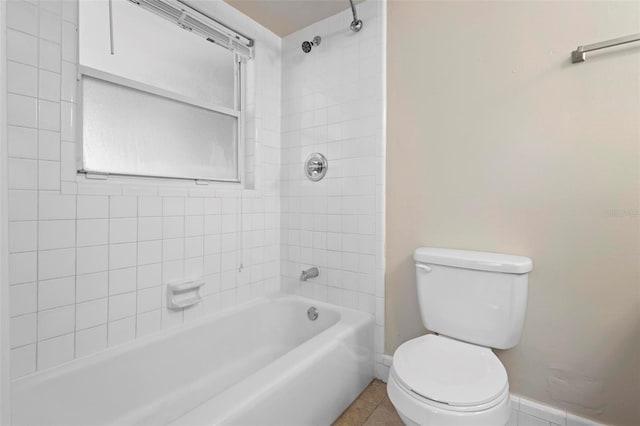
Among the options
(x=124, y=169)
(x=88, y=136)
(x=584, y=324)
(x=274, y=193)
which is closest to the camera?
(x=584, y=324)

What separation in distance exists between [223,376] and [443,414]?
1216 millimetres

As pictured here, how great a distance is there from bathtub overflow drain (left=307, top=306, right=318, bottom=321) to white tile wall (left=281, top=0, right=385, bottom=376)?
100mm

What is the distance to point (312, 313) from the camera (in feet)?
6.43

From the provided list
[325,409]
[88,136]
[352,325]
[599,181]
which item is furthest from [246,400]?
[599,181]

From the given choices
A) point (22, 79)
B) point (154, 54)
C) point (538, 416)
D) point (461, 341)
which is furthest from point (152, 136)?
point (538, 416)

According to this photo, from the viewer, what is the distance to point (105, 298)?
1.36 m

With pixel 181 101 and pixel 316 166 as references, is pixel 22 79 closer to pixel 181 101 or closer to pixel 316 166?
pixel 181 101

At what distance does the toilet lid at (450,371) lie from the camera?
1.00 metres

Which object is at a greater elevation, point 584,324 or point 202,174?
point 202,174

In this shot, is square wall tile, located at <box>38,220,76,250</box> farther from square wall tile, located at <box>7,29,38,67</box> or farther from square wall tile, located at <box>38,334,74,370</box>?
square wall tile, located at <box>7,29,38,67</box>

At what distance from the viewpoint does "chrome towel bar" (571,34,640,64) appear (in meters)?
1.15

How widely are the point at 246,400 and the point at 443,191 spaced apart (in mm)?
1304

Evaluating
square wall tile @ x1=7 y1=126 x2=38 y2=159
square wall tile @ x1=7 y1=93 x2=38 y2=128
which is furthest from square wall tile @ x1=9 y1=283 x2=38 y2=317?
square wall tile @ x1=7 y1=93 x2=38 y2=128

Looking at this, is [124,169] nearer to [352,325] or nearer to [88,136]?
[88,136]
